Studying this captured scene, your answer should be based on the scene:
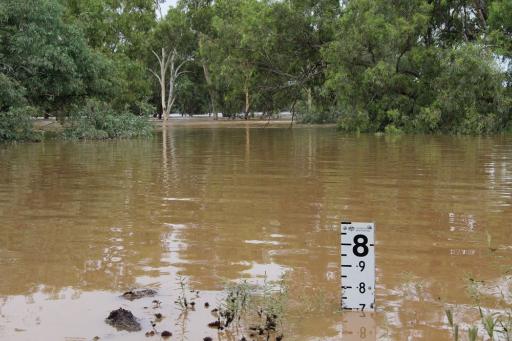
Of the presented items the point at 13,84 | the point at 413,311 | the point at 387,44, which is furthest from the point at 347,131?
the point at 413,311

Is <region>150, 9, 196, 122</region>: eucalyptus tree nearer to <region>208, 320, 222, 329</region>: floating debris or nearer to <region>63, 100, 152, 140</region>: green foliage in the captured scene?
<region>63, 100, 152, 140</region>: green foliage

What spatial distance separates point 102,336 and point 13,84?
74.9ft

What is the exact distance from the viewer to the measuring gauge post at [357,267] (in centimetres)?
459

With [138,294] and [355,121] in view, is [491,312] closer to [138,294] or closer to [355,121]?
[138,294]

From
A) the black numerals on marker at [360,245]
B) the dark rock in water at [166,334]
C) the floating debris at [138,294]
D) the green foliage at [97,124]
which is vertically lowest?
the dark rock in water at [166,334]

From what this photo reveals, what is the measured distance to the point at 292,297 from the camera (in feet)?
16.5

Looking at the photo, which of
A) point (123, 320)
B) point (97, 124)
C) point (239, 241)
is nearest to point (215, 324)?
point (123, 320)

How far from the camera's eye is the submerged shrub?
24438 millimetres

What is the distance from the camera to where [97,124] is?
28.9m

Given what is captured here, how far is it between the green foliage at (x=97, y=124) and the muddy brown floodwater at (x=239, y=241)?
1399 centimetres

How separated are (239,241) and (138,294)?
2087 millimetres

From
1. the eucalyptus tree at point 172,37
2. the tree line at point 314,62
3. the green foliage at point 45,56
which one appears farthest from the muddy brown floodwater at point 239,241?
the eucalyptus tree at point 172,37

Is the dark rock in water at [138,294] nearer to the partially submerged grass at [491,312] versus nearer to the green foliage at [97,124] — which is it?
the partially submerged grass at [491,312]

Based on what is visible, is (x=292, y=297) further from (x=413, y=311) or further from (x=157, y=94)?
(x=157, y=94)
